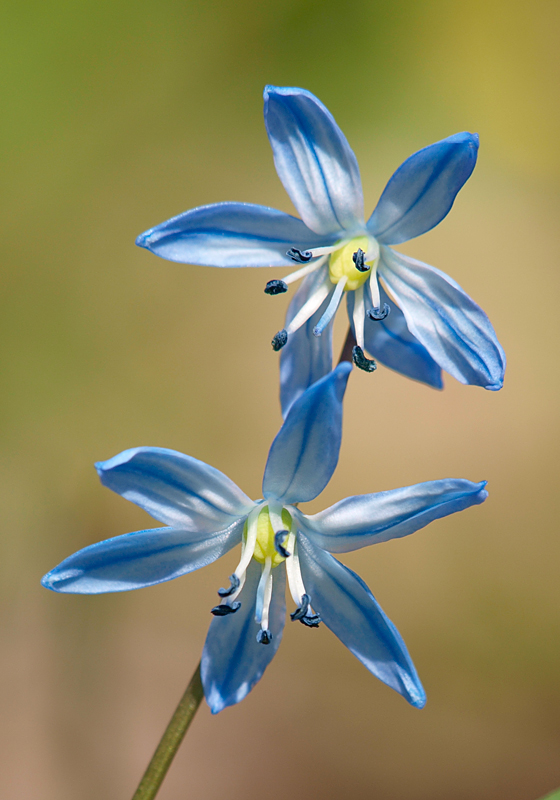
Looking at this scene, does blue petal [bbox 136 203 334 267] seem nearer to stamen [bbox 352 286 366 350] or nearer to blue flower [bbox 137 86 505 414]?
blue flower [bbox 137 86 505 414]

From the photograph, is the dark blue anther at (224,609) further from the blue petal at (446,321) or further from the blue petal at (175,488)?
the blue petal at (446,321)

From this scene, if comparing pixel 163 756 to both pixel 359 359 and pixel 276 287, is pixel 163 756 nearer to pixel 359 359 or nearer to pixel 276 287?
pixel 359 359

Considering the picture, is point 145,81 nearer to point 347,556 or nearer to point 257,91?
point 257,91

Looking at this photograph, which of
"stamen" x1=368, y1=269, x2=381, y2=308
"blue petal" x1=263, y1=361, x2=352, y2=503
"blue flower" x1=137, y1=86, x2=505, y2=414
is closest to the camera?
"blue petal" x1=263, y1=361, x2=352, y2=503

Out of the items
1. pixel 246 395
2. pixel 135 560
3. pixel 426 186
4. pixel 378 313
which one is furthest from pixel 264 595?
pixel 246 395

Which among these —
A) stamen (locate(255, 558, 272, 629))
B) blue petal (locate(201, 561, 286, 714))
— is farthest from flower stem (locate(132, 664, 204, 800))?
stamen (locate(255, 558, 272, 629))

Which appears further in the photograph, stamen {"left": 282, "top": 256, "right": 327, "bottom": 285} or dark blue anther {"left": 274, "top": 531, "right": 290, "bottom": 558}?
stamen {"left": 282, "top": 256, "right": 327, "bottom": 285}
